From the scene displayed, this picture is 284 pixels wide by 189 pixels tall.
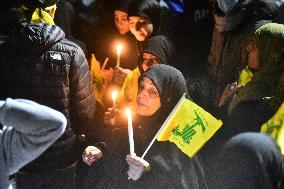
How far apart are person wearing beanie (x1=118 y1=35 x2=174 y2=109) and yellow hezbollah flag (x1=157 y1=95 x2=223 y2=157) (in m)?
1.13

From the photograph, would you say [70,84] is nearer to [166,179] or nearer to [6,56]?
[6,56]

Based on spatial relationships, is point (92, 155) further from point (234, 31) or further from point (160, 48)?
point (234, 31)

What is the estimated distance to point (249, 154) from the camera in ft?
9.12

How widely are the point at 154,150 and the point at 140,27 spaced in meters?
1.83

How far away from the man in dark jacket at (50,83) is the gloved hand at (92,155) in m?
0.19

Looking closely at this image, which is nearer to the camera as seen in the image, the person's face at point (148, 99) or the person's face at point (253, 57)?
the person's face at point (148, 99)

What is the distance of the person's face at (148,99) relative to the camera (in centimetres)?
363

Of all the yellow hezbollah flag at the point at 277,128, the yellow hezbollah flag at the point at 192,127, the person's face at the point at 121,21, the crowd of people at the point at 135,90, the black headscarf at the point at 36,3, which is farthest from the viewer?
the person's face at the point at 121,21

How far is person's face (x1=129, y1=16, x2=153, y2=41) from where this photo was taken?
5.01 m

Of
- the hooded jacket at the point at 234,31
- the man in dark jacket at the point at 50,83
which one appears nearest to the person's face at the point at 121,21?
the hooded jacket at the point at 234,31

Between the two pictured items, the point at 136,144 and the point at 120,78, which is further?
the point at 120,78

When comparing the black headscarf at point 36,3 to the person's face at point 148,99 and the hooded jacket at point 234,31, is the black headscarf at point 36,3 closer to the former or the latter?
the person's face at point 148,99

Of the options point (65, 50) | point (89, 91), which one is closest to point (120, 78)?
point (89, 91)

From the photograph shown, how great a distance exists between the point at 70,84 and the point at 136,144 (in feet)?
2.33
